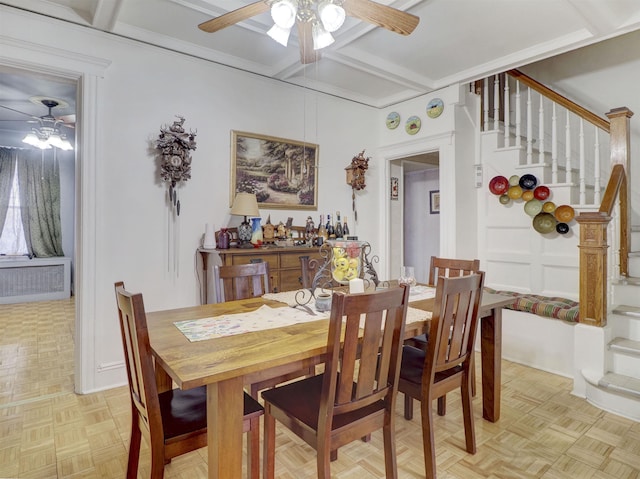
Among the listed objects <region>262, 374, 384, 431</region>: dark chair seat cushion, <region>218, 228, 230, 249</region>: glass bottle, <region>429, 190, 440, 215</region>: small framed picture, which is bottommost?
<region>262, 374, 384, 431</region>: dark chair seat cushion

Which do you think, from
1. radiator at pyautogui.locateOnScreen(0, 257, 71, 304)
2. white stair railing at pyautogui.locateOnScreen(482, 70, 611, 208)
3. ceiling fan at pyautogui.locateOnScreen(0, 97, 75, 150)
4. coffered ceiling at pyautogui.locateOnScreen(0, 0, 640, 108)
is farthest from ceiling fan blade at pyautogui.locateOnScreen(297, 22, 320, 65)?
radiator at pyautogui.locateOnScreen(0, 257, 71, 304)

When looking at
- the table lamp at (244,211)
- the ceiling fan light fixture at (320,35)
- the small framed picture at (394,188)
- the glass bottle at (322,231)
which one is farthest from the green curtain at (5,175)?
the ceiling fan light fixture at (320,35)

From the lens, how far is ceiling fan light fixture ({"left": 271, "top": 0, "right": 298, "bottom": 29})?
1.66 metres

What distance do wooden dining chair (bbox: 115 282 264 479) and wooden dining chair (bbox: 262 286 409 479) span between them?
16 cm

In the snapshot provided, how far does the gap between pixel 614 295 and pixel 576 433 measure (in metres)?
1.37

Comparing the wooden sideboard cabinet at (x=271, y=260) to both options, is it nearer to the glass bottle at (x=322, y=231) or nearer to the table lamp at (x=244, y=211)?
the table lamp at (x=244, y=211)

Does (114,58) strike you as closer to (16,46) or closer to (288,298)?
(16,46)

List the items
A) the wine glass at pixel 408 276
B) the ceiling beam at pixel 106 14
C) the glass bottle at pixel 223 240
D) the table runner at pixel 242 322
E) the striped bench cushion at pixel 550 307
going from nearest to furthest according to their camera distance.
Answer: the table runner at pixel 242 322
the wine glass at pixel 408 276
the ceiling beam at pixel 106 14
the striped bench cushion at pixel 550 307
the glass bottle at pixel 223 240

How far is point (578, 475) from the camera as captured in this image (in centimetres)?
178

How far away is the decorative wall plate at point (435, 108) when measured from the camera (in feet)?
12.8

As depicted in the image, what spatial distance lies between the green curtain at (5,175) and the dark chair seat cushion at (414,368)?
708 cm

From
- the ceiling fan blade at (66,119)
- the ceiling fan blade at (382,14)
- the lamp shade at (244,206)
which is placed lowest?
the lamp shade at (244,206)

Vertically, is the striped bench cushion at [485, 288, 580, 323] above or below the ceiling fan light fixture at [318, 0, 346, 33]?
below

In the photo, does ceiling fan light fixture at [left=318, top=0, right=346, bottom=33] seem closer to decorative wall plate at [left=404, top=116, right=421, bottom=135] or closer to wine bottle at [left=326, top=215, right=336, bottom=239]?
wine bottle at [left=326, top=215, right=336, bottom=239]
